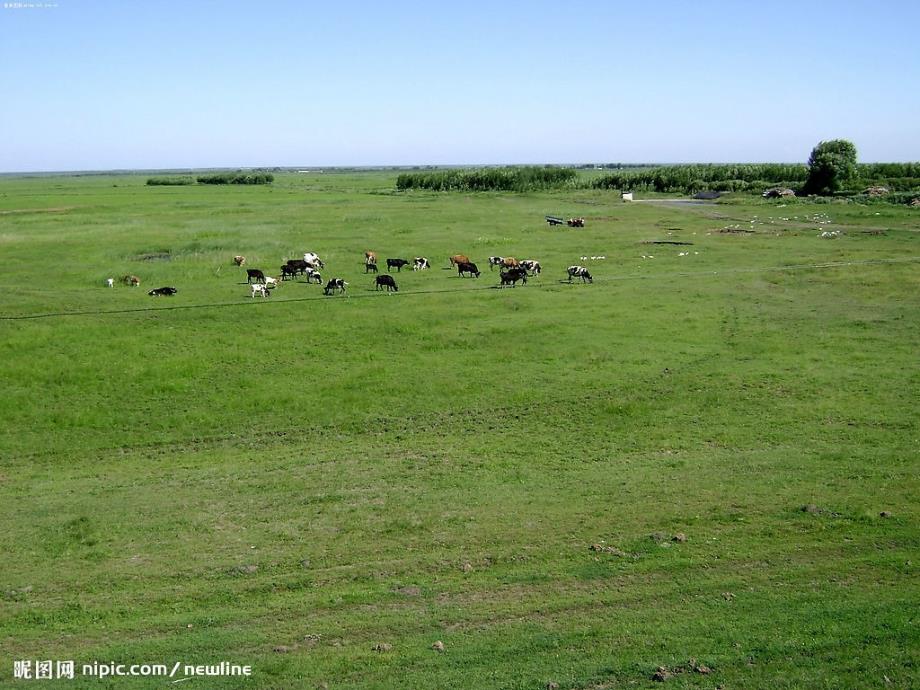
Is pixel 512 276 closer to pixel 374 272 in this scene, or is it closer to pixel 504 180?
pixel 374 272

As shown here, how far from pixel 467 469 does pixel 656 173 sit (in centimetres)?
11880

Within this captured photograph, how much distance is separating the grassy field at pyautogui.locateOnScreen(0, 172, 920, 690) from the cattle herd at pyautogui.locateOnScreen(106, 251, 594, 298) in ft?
3.30

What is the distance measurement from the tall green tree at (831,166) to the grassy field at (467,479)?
58862 mm

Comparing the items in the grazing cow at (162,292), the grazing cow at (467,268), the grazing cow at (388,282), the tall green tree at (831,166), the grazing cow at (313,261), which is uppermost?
the tall green tree at (831,166)

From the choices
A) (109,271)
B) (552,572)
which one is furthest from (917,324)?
(109,271)

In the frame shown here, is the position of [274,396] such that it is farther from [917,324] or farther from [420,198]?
[420,198]


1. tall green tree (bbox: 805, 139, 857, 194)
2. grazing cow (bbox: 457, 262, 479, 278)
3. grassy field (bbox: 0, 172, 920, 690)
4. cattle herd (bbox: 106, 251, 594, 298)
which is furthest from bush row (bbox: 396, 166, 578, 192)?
grassy field (bbox: 0, 172, 920, 690)

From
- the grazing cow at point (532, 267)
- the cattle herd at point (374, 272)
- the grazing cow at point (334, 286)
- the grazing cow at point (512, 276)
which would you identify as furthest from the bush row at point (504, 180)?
the grazing cow at point (334, 286)

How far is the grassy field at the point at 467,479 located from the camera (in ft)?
41.1

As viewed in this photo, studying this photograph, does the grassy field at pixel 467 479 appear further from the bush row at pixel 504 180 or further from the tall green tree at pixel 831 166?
the bush row at pixel 504 180

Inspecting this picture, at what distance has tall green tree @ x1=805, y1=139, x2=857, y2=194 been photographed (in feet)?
316

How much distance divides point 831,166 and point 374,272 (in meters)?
74.1

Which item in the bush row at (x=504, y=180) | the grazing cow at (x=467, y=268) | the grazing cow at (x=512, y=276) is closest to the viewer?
the grazing cow at (x=512, y=276)

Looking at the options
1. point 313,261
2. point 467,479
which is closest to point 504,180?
point 313,261
